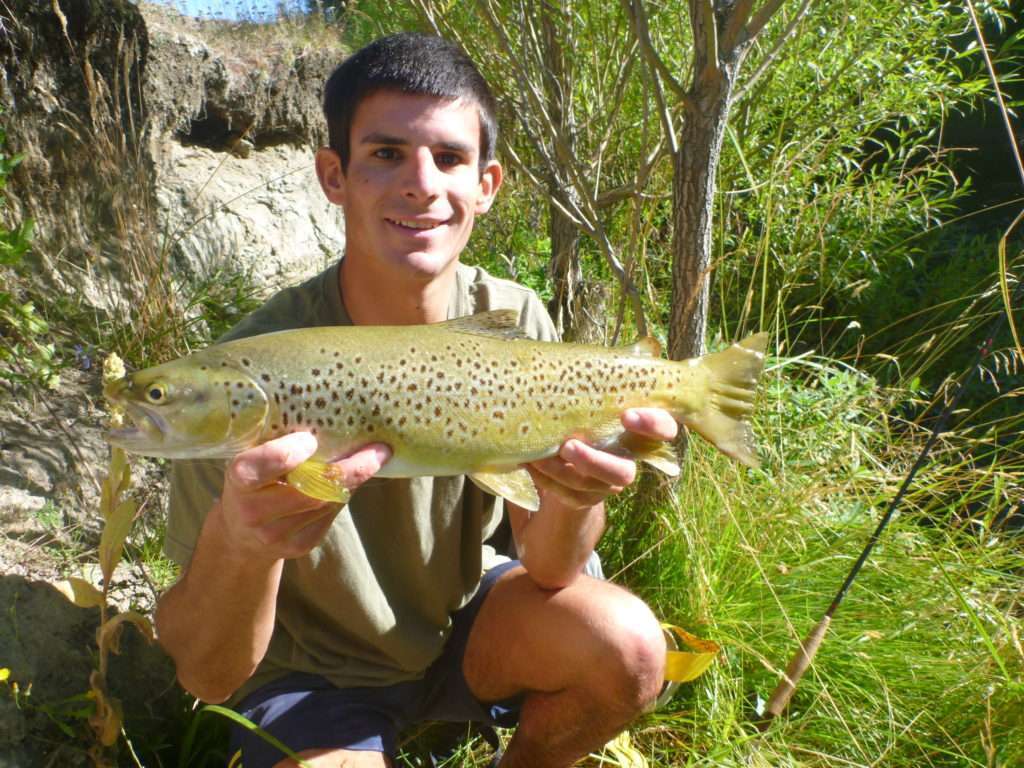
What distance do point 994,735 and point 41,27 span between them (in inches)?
209

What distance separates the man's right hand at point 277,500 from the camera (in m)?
1.75

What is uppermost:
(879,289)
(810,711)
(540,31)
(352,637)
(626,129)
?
(540,31)

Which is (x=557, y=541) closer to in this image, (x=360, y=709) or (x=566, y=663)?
(x=566, y=663)

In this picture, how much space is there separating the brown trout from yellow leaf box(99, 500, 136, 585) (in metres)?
0.57

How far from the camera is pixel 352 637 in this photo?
257cm

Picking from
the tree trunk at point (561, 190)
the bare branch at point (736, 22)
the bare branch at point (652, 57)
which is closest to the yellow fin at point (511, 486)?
the bare branch at point (652, 57)

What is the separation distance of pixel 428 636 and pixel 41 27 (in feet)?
12.9

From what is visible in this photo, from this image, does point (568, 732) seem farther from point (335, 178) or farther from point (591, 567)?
point (335, 178)

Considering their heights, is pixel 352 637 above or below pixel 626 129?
below

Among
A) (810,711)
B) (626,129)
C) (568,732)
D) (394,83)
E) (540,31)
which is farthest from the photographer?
(626,129)

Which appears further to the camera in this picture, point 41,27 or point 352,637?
point 41,27

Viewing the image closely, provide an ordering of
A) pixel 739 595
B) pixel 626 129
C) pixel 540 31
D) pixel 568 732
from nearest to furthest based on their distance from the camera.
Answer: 1. pixel 568 732
2. pixel 739 595
3. pixel 540 31
4. pixel 626 129

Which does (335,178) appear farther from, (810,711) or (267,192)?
(267,192)

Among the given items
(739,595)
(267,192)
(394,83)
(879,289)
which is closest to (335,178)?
(394,83)
